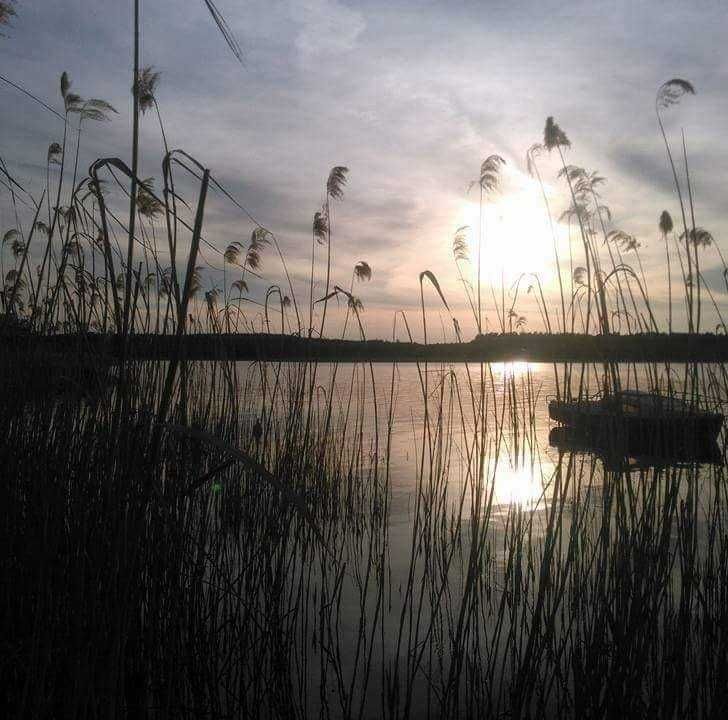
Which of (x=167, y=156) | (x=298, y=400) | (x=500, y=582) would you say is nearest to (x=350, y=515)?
(x=500, y=582)

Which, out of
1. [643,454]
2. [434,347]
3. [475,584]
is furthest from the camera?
[434,347]

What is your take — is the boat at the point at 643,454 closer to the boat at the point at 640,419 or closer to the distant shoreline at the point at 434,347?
the boat at the point at 640,419

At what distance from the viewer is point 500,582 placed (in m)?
3.51

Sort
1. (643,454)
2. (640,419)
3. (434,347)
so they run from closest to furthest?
(640,419) → (643,454) → (434,347)

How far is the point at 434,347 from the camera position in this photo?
3141 millimetres

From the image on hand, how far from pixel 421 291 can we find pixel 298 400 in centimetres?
136

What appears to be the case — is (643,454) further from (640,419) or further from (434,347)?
(434,347)

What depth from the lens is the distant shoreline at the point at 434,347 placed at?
190cm

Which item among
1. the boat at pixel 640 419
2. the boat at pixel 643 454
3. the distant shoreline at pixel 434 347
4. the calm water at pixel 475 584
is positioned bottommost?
the calm water at pixel 475 584

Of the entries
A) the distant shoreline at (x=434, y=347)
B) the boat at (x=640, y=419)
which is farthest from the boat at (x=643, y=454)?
the distant shoreline at (x=434, y=347)

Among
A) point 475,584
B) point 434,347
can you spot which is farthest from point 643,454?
point 434,347

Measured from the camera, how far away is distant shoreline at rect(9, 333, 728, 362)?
190cm

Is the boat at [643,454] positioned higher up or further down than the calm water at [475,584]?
higher up

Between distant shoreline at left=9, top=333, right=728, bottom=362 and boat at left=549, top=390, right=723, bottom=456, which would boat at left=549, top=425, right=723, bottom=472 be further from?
distant shoreline at left=9, top=333, right=728, bottom=362
